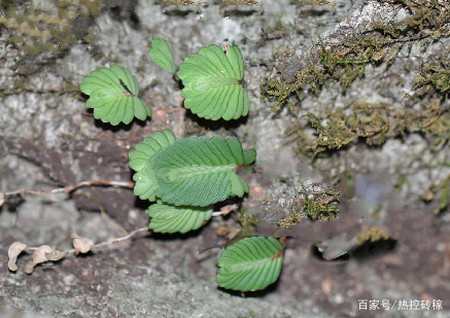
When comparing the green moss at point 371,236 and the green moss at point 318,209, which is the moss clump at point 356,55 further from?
the green moss at point 371,236

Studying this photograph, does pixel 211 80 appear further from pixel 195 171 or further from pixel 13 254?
pixel 13 254

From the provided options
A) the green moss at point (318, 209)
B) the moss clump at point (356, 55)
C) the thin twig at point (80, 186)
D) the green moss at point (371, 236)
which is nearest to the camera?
the moss clump at point (356, 55)

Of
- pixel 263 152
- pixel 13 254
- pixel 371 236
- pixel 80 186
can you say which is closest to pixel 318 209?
pixel 263 152

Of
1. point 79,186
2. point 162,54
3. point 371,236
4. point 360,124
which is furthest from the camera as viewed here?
point 371,236

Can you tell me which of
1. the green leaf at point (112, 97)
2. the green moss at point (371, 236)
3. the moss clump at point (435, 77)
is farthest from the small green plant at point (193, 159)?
the moss clump at point (435, 77)

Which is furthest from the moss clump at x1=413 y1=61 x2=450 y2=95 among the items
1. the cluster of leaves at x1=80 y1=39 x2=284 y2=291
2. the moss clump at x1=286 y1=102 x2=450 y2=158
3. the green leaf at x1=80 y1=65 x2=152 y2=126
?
the green leaf at x1=80 y1=65 x2=152 y2=126

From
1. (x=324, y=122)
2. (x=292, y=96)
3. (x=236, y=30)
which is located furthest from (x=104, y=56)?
(x=324, y=122)

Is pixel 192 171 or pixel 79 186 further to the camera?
pixel 79 186

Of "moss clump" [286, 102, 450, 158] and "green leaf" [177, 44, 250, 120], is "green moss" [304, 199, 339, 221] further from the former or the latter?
"green leaf" [177, 44, 250, 120]
